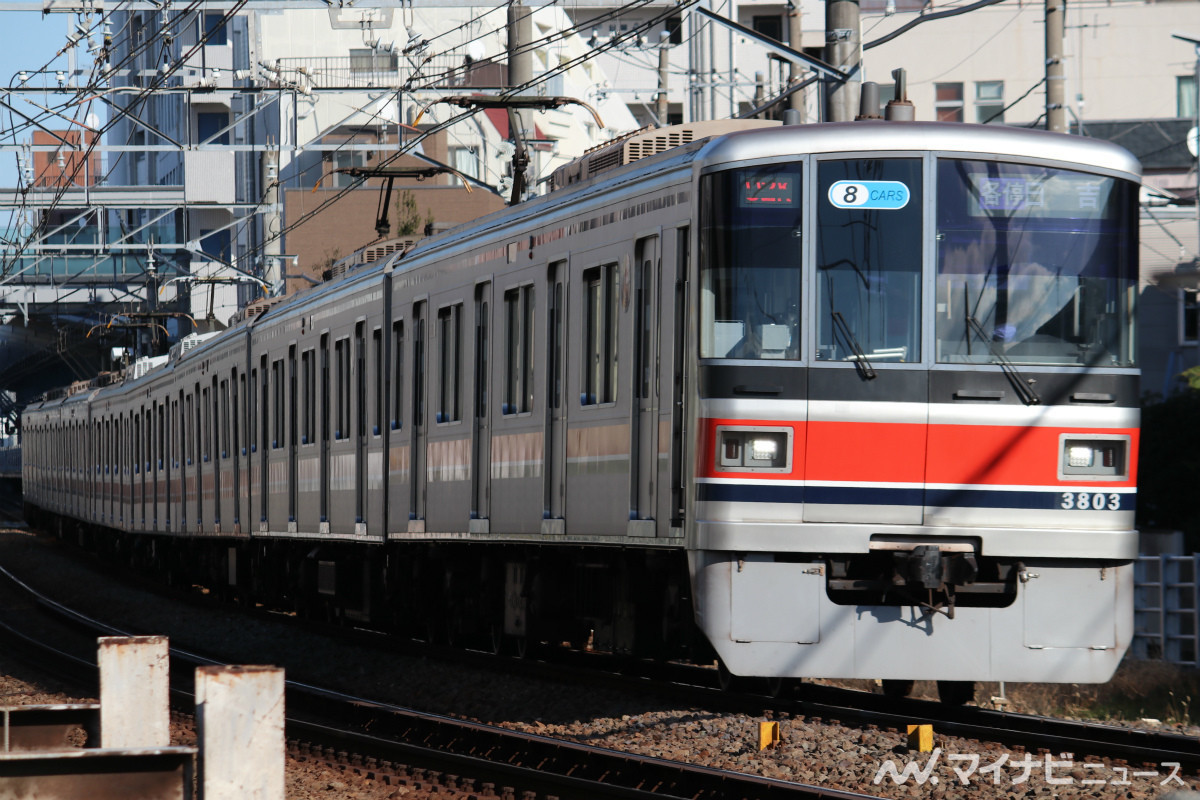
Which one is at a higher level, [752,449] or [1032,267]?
[1032,267]

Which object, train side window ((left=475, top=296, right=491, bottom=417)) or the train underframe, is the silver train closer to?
the train underframe

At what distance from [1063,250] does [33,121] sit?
1940cm

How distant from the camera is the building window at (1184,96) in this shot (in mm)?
50062

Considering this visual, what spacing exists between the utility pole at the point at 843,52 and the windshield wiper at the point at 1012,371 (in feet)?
13.8

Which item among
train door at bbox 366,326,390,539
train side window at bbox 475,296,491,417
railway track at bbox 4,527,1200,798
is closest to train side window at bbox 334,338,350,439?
train door at bbox 366,326,390,539

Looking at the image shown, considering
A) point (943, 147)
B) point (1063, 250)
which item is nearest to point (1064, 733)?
point (1063, 250)

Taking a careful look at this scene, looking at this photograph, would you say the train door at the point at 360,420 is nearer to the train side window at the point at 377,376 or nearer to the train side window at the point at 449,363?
the train side window at the point at 377,376

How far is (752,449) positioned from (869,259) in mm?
1105

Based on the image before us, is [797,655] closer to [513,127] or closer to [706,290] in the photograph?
[706,290]

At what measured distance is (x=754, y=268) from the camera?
29.2ft

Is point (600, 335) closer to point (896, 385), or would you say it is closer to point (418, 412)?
point (896, 385)

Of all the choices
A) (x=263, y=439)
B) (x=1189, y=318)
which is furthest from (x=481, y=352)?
(x=1189, y=318)

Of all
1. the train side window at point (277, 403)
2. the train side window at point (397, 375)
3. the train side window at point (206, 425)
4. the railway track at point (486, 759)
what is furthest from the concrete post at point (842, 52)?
the train side window at point (206, 425)

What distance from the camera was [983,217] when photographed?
8992 millimetres
